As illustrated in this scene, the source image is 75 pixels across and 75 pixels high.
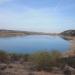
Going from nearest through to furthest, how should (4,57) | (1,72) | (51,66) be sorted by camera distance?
(1,72)
(51,66)
(4,57)

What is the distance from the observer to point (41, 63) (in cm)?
1324

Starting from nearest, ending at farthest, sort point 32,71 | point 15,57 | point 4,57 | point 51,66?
point 32,71, point 51,66, point 4,57, point 15,57

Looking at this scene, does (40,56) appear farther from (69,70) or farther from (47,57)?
(69,70)

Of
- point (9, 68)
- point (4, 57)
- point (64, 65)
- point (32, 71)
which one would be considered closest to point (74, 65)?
point (64, 65)

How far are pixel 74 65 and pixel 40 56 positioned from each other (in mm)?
2015

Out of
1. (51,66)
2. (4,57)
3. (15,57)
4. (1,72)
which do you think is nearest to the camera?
(1,72)

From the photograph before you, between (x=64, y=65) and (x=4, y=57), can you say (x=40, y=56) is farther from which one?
(x=4, y=57)

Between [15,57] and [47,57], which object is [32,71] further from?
[15,57]

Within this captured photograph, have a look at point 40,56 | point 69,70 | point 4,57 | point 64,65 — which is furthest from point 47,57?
point 4,57

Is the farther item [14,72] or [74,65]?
[74,65]

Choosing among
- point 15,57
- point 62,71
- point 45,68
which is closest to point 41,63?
point 45,68

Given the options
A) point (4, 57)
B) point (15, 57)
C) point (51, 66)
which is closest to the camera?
point (51, 66)

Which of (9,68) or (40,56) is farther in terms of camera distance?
(40,56)

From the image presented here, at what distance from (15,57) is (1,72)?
20.0 ft
